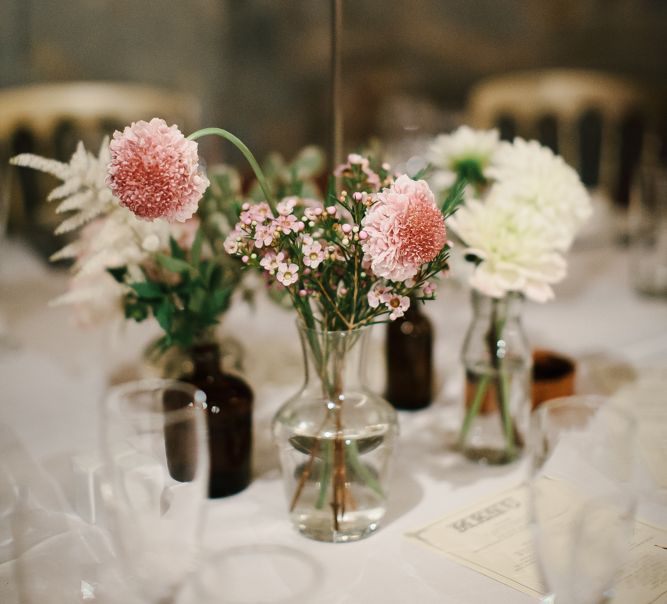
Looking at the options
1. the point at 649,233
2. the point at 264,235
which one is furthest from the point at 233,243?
the point at 649,233

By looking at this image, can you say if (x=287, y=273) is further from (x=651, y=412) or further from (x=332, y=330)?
(x=651, y=412)

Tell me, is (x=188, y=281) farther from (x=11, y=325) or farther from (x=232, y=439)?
(x=11, y=325)

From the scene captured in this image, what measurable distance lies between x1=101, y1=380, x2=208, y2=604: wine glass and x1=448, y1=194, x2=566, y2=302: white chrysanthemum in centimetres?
A: 39

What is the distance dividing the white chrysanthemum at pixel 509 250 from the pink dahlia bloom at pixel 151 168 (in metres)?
0.35

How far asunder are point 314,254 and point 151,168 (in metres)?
0.17

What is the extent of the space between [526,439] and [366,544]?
11.6 inches

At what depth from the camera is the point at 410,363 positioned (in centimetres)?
115

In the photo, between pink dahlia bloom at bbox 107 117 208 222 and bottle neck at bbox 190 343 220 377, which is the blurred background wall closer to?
bottle neck at bbox 190 343 220 377

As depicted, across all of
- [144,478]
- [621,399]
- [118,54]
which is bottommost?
[621,399]

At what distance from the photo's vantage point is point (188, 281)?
0.91 metres

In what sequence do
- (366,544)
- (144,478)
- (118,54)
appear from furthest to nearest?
(118,54), (366,544), (144,478)

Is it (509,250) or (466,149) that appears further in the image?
(466,149)

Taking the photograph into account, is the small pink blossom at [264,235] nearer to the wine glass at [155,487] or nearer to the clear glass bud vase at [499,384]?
the wine glass at [155,487]

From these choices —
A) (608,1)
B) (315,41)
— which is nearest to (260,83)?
(315,41)
